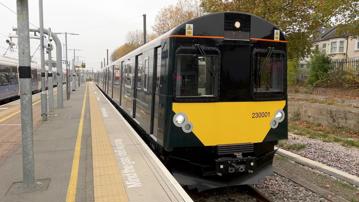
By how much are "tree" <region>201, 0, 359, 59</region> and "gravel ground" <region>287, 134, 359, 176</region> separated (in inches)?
149

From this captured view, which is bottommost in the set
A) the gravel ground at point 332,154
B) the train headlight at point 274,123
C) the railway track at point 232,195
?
the railway track at point 232,195

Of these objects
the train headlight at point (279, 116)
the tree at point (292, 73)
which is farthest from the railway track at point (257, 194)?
the tree at point (292, 73)

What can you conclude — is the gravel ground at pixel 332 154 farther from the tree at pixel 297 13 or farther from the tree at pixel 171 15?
the tree at pixel 171 15

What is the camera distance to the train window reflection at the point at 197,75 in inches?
239

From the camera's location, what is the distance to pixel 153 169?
6.37 meters

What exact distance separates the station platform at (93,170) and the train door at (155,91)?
1.96ft

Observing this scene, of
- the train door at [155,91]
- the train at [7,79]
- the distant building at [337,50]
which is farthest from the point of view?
the distant building at [337,50]

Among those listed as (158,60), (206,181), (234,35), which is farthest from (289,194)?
(158,60)

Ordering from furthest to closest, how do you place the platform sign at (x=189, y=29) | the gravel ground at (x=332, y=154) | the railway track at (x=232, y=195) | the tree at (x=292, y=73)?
the tree at (x=292, y=73)
the gravel ground at (x=332, y=154)
the railway track at (x=232, y=195)
the platform sign at (x=189, y=29)

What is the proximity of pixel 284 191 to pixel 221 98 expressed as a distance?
87.5 inches

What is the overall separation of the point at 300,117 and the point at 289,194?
9.79 m

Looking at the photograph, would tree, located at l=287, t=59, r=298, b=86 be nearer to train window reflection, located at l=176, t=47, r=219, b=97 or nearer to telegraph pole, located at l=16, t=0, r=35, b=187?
train window reflection, located at l=176, t=47, r=219, b=97

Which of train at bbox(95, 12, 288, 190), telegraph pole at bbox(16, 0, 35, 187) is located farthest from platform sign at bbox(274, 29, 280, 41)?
telegraph pole at bbox(16, 0, 35, 187)

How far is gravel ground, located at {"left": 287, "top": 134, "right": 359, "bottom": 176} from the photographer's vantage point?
324 inches
